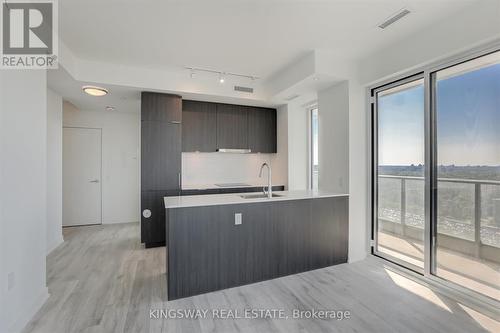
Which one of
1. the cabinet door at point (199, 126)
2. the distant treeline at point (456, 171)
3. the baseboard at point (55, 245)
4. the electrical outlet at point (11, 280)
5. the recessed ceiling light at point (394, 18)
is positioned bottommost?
the baseboard at point (55, 245)

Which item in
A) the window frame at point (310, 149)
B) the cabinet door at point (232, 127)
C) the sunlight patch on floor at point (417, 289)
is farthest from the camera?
the window frame at point (310, 149)

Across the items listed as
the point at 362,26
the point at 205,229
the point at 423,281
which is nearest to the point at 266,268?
the point at 205,229

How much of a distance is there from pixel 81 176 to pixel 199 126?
2977 mm

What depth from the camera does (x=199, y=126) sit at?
4465 mm

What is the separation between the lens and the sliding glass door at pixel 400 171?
2793mm

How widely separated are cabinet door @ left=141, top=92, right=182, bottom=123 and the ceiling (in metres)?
0.58

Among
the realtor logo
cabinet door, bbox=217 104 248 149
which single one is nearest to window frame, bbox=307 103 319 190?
cabinet door, bbox=217 104 248 149

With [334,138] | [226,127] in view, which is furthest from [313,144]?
[226,127]

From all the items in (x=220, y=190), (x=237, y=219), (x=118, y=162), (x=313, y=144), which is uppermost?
(x=313, y=144)

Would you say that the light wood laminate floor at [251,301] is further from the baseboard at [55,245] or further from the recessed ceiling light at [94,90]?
the recessed ceiling light at [94,90]

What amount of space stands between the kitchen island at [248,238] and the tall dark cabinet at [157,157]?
1.30 meters

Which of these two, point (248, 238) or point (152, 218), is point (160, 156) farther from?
point (248, 238)

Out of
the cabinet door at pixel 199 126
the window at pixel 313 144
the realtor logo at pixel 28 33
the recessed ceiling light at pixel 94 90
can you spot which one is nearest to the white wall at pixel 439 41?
the window at pixel 313 144

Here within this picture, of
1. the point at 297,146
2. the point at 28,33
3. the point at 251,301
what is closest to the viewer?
the point at 28,33
